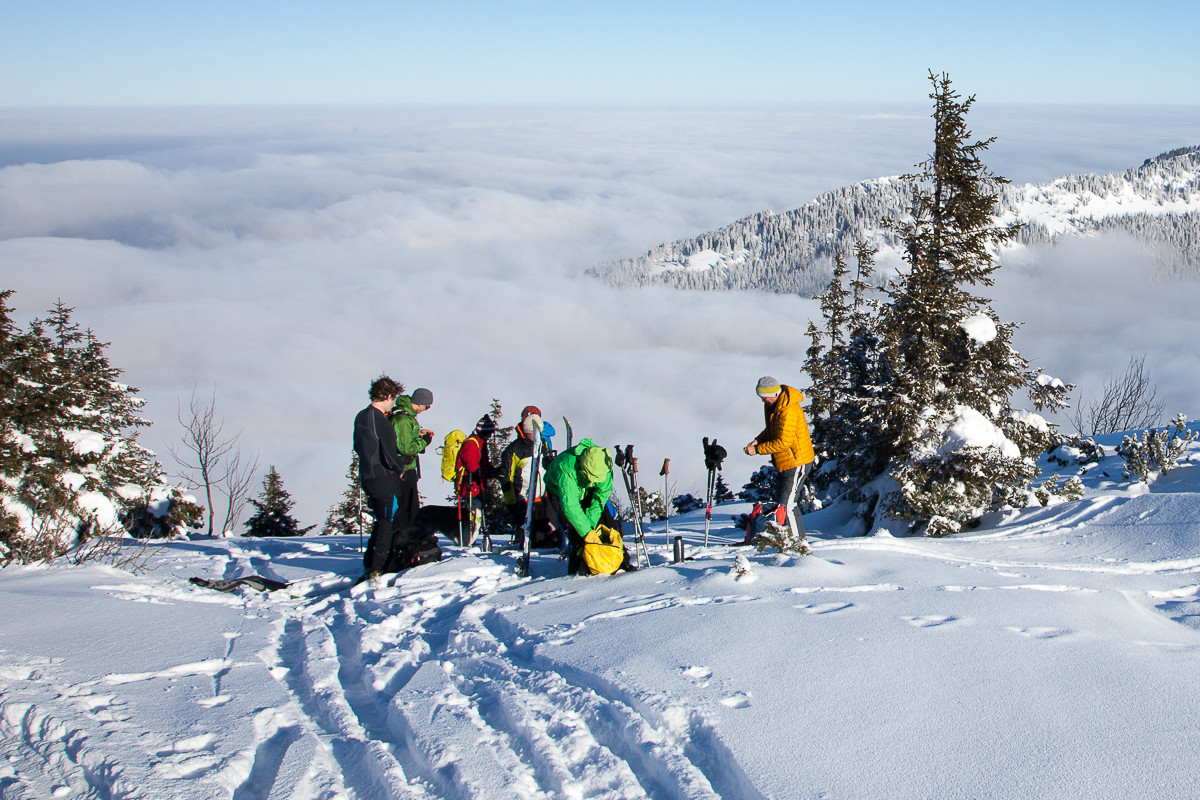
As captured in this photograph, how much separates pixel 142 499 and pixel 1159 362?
18296cm

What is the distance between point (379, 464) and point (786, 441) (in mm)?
3921

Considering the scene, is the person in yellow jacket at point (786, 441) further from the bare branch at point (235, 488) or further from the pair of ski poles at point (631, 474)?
the bare branch at point (235, 488)

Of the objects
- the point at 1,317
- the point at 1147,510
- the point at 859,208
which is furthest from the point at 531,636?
the point at 859,208

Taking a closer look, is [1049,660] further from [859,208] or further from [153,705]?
[859,208]

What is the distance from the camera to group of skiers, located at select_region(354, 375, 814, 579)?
6.07 m

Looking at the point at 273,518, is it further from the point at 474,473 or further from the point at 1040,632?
the point at 1040,632

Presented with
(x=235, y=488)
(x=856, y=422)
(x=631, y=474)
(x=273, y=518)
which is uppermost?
(x=631, y=474)

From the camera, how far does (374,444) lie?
632 cm

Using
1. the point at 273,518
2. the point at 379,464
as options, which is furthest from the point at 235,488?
the point at 379,464

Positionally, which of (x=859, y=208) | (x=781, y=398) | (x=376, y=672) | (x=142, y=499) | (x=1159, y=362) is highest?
(x=859, y=208)

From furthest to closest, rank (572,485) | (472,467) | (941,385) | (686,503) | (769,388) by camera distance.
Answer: (686,503) < (941,385) < (472,467) < (769,388) < (572,485)

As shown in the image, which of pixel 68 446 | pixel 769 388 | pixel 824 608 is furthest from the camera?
pixel 68 446

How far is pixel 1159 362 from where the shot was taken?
146m

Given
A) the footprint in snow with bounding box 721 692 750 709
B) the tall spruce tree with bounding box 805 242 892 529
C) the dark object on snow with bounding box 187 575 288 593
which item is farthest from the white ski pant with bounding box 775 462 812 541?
the dark object on snow with bounding box 187 575 288 593
